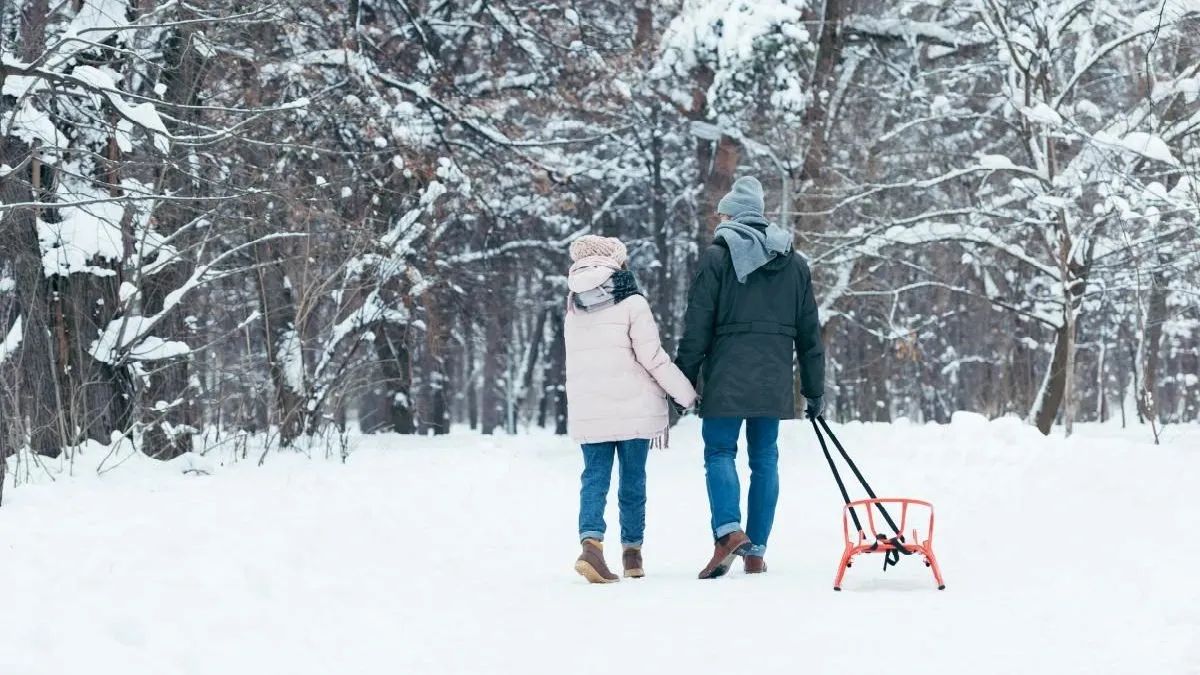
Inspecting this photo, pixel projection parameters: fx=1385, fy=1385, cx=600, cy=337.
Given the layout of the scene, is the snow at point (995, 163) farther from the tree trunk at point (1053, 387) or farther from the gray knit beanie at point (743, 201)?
the gray knit beanie at point (743, 201)

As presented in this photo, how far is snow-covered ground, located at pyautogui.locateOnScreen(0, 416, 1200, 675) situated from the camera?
4.49 metres

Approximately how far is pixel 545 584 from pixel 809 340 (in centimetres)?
172

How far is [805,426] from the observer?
15078 mm

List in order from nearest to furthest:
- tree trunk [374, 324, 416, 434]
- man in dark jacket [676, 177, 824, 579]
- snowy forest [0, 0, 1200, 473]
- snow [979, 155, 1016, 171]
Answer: man in dark jacket [676, 177, 824, 579], snowy forest [0, 0, 1200, 473], snow [979, 155, 1016, 171], tree trunk [374, 324, 416, 434]

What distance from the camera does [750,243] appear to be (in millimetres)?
6512

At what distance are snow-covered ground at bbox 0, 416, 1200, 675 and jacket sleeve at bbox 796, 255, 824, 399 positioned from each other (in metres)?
0.91

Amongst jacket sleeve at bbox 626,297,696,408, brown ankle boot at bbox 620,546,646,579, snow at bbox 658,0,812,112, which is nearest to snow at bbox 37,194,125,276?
jacket sleeve at bbox 626,297,696,408

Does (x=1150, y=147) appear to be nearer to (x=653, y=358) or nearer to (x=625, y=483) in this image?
(x=653, y=358)

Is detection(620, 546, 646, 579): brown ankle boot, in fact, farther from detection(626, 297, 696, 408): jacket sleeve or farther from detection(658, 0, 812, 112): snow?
detection(658, 0, 812, 112): snow

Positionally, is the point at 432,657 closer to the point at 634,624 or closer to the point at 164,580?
the point at 634,624

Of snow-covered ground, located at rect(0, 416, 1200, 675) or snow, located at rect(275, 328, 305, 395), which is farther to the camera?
snow, located at rect(275, 328, 305, 395)

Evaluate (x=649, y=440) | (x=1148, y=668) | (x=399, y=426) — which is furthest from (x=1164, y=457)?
(x=399, y=426)

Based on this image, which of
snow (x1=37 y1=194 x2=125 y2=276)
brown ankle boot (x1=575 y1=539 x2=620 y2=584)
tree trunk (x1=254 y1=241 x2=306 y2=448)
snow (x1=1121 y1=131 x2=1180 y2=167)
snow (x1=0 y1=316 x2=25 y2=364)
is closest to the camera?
brown ankle boot (x1=575 y1=539 x2=620 y2=584)

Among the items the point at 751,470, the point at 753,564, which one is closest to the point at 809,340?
the point at 751,470
